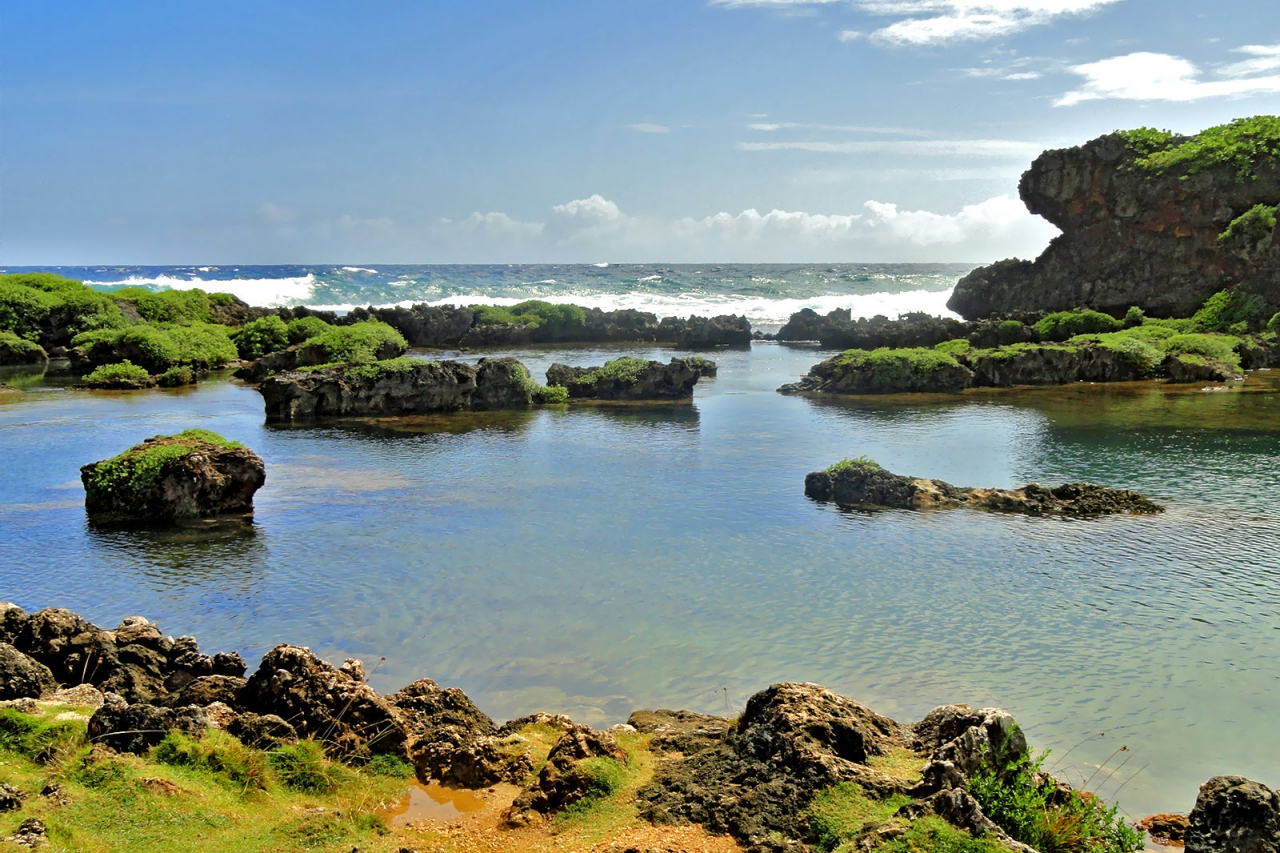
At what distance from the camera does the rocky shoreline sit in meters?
6.82

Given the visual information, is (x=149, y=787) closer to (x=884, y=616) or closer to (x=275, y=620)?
(x=275, y=620)

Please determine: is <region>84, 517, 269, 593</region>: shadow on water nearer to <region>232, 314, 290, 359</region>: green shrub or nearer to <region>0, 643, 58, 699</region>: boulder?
<region>0, 643, 58, 699</region>: boulder

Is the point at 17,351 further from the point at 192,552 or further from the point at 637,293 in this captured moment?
the point at 637,293

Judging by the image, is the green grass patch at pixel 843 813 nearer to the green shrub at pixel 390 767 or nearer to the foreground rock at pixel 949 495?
the green shrub at pixel 390 767

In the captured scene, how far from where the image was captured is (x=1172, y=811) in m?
7.95

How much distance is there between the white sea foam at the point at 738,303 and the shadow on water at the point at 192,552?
6523 centimetres

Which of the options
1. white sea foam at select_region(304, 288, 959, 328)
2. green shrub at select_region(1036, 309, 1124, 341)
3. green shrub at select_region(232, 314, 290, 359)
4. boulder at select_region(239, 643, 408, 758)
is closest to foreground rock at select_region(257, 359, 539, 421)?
green shrub at select_region(232, 314, 290, 359)

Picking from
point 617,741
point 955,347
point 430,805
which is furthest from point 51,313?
point 617,741

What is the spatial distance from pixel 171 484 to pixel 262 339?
1243 inches

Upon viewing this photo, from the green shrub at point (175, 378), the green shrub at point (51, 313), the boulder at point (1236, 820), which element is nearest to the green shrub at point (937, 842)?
the boulder at point (1236, 820)

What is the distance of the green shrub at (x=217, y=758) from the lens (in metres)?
7.60

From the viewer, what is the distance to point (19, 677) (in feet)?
28.3

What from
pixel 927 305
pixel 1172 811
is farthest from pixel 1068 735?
pixel 927 305

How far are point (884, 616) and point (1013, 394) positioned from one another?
24.1 m
